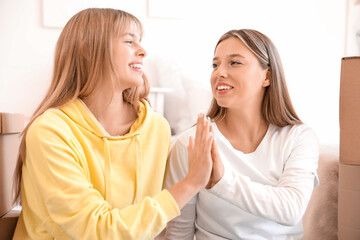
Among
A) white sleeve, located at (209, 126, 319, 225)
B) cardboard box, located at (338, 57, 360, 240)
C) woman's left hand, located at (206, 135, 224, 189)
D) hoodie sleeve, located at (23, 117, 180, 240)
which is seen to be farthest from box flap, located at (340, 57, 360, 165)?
hoodie sleeve, located at (23, 117, 180, 240)

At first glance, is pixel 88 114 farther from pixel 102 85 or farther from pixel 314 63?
pixel 314 63

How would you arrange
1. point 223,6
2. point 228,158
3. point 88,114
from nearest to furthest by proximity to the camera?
1. point 88,114
2. point 228,158
3. point 223,6

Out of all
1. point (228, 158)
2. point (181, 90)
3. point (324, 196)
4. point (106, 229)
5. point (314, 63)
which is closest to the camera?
point (106, 229)

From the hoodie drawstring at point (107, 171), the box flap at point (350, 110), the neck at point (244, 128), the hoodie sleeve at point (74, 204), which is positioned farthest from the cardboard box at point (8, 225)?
the box flap at point (350, 110)

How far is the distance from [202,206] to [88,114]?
17.4 inches

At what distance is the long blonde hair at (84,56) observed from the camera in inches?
42.8

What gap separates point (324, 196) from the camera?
1394 millimetres

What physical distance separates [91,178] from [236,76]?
0.52 metres

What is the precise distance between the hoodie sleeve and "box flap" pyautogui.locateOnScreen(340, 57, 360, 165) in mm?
425

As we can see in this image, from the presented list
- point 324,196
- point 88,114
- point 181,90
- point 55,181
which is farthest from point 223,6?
point 55,181

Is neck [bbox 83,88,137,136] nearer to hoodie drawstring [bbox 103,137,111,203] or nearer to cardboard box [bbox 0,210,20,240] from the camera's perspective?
hoodie drawstring [bbox 103,137,111,203]

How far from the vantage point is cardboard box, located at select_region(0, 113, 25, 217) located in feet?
3.68

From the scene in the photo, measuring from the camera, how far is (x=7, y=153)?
1.17m

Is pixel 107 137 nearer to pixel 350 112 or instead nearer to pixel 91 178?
pixel 91 178
